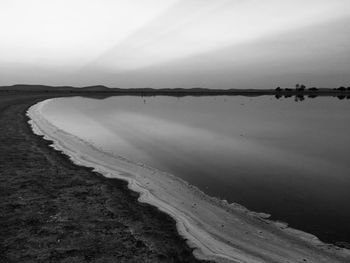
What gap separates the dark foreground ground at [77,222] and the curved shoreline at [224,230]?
56cm

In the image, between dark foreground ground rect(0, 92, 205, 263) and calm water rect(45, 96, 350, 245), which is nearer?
dark foreground ground rect(0, 92, 205, 263)

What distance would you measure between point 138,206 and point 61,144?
1332cm

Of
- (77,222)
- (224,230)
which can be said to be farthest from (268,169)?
(77,222)

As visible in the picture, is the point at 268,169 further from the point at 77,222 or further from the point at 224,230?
the point at 77,222

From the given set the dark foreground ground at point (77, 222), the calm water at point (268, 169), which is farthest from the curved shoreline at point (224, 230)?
the calm water at point (268, 169)

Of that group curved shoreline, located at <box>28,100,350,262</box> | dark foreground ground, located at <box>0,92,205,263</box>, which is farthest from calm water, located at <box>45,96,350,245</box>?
dark foreground ground, located at <box>0,92,205,263</box>

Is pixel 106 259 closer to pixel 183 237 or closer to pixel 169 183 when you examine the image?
pixel 183 237

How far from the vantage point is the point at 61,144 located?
851 inches

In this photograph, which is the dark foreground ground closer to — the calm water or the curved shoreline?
the curved shoreline

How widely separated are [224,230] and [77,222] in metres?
4.36

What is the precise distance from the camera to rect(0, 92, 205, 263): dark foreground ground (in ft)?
23.5

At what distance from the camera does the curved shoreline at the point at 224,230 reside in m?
7.65

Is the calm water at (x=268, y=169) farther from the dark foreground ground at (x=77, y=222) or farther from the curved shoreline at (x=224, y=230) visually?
the dark foreground ground at (x=77, y=222)

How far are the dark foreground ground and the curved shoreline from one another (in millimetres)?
558
